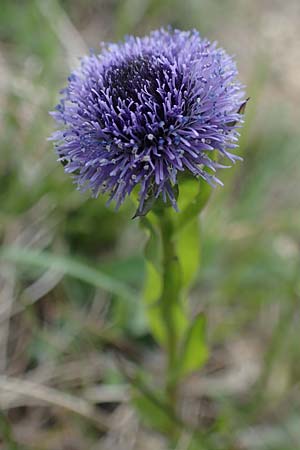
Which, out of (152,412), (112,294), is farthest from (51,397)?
(112,294)

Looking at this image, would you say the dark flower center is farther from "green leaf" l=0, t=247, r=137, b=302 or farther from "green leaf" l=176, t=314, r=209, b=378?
"green leaf" l=0, t=247, r=137, b=302

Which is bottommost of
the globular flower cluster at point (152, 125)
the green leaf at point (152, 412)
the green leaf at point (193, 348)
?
the green leaf at point (152, 412)

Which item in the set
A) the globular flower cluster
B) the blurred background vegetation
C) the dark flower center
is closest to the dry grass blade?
the blurred background vegetation

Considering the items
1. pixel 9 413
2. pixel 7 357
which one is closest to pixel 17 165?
pixel 7 357

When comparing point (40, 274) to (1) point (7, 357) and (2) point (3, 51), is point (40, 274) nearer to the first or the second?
(1) point (7, 357)

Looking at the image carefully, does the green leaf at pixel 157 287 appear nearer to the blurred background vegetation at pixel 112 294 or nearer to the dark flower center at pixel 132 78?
the blurred background vegetation at pixel 112 294

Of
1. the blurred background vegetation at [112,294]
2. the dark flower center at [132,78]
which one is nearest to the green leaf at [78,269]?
the blurred background vegetation at [112,294]
